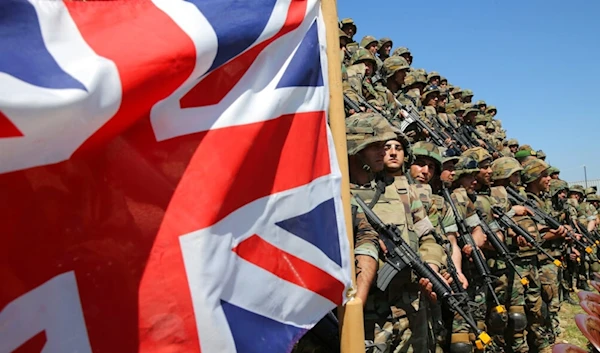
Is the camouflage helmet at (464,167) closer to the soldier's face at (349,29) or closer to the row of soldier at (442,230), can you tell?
the row of soldier at (442,230)

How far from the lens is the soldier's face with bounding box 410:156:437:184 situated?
4.91 metres

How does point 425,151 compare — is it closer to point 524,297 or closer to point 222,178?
point 524,297

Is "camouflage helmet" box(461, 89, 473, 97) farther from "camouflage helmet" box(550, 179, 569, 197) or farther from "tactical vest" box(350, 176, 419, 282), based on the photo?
"tactical vest" box(350, 176, 419, 282)

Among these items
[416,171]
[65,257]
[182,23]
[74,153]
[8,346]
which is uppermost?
[416,171]

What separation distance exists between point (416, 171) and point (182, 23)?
3.74m

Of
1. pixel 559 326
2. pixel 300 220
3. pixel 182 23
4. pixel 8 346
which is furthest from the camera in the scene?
pixel 559 326

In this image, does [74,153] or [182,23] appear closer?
[74,153]

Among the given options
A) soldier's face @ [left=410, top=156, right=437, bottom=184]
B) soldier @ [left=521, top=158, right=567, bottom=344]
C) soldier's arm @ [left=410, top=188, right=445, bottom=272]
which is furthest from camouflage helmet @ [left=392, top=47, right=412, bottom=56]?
soldier's arm @ [left=410, top=188, right=445, bottom=272]

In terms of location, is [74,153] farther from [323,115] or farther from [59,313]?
[323,115]

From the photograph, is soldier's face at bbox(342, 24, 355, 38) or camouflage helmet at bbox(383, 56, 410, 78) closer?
camouflage helmet at bbox(383, 56, 410, 78)

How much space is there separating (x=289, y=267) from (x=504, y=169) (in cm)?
658

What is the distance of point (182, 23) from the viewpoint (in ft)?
4.95

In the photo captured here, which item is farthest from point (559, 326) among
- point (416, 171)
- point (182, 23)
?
point (182, 23)

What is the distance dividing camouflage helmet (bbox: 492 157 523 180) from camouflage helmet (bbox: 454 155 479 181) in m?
1.49
